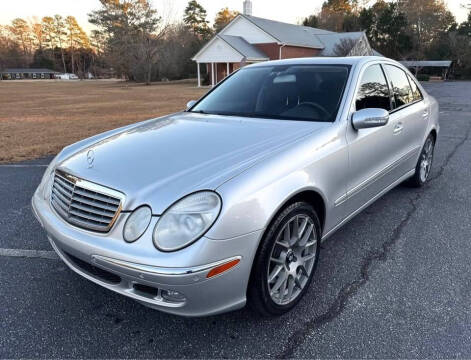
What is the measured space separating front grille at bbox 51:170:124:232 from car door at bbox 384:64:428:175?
2706 mm

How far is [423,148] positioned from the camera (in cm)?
452

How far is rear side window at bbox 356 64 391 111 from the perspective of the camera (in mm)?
3201

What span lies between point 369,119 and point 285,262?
1273 millimetres

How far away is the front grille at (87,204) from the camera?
203 centimetres

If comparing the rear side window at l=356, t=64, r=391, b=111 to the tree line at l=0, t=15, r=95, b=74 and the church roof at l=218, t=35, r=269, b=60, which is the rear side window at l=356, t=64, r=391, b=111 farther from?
the tree line at l=0, t=15, r=95, b=74

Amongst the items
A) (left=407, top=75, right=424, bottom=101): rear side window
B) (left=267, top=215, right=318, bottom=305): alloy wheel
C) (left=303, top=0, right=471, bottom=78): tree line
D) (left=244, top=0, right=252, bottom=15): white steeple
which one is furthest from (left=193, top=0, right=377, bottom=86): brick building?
(left=267, top=215, right=318, bottom=305): alloy wheel

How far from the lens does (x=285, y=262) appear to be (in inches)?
92.0

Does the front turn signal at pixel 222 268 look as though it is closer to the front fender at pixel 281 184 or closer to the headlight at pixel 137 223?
the front fender at pixel 281 184

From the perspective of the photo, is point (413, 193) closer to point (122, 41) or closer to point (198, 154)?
point (198, 154)

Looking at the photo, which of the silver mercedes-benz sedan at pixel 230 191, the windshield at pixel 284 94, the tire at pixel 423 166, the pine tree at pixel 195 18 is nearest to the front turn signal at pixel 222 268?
the silver mercedes-benz sedan at pixel 230 191

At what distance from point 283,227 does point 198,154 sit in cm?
71

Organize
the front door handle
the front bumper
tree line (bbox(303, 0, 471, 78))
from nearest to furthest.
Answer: the front bumper → the front door handle → tree line (bbox(303, 0, 471, 78))

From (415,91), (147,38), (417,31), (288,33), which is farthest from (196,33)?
(415,91)

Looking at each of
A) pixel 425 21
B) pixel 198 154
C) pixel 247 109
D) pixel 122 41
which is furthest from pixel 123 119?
pixel 425 21
